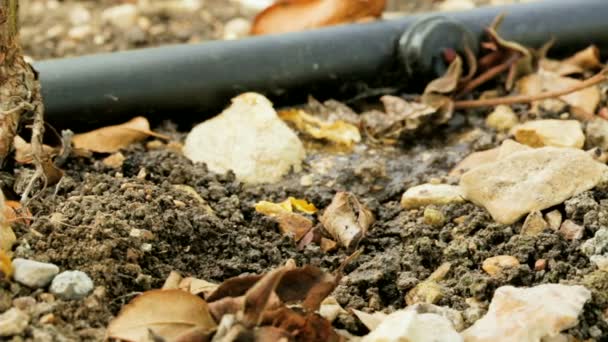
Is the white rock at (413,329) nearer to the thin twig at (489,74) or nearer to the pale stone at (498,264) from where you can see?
the pale stone at (498,264)

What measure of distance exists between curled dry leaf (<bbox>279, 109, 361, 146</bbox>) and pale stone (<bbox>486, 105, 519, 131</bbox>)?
0.98ft

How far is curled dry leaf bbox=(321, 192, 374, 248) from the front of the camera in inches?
65.4

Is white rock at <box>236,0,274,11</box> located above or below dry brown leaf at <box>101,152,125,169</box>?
below

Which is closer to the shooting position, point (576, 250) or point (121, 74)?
point (576, 250)

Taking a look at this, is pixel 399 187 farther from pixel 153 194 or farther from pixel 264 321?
pixel 264 321

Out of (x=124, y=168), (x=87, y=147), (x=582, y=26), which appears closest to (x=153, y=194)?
(x=124, y=168)

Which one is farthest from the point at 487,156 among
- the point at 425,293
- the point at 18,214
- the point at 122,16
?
the point at 122,16

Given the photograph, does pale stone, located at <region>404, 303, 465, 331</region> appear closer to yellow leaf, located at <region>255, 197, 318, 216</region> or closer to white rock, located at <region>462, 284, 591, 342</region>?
white rock, located at <region>462, 284, 591, 342</region>

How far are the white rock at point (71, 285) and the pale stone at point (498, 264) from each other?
1.97 feet

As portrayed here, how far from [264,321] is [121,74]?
107 centimetres

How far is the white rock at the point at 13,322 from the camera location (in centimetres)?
122

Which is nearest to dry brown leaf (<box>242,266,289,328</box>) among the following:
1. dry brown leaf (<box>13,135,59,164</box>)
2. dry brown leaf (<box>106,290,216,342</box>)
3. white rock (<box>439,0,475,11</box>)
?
dry brown leaf (<box>106,290,216,342</box>)

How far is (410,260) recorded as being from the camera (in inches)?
62.3

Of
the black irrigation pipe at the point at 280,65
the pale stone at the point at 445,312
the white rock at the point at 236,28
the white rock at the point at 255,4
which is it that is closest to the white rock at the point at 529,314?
the pale stone at the point at 445,312
